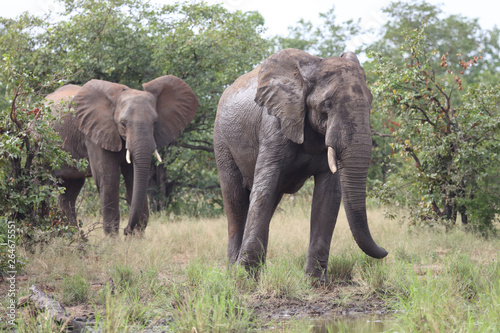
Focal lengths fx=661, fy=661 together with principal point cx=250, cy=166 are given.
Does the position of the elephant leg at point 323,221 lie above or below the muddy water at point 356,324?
above

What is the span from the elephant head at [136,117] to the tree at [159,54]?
239cm

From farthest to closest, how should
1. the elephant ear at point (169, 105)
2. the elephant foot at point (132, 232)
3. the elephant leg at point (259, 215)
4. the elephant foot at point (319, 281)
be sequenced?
1. the elephant ear at point (169, 105)
2. the elephant foot at point (132, 232)
3. the elephant foot at point (319, 281)
4. the elephant leg at point (259, 215)

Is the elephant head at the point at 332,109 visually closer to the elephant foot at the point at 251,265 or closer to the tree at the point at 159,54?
the elephant foot at the point at 251,265

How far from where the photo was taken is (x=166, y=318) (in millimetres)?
5109

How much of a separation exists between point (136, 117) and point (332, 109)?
480 cm

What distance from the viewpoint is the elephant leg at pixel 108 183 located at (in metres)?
10.2

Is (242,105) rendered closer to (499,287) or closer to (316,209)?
(316,209)

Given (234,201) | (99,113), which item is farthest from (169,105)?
(234,201)

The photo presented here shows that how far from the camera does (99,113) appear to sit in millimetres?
10469

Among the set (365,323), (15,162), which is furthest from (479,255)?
(15,162)

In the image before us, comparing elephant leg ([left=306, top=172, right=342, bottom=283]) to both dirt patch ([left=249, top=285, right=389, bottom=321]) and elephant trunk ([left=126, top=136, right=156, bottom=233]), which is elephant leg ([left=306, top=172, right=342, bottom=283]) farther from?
elephant trunk ([left=126, top=136, right=156, bottom=233])

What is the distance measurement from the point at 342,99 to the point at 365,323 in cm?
192

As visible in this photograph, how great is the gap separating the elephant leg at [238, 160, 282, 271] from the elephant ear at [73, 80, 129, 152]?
14.7 feet

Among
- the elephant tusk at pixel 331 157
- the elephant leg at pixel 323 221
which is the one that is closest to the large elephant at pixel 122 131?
the elephant leg at pixel 323 221
